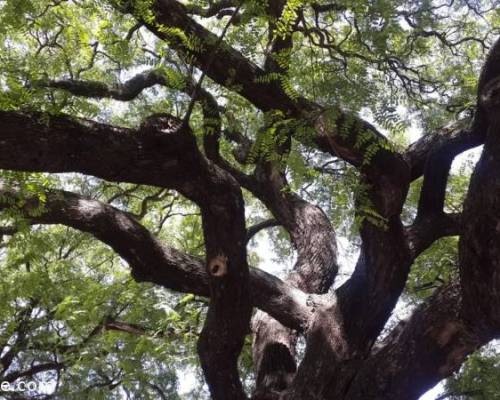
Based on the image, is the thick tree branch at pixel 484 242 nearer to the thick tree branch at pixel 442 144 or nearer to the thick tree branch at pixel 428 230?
the thick tree branch at pixel 442 144

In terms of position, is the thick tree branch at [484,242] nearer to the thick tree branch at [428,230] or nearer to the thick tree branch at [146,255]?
the thick tree branch at [428,230]

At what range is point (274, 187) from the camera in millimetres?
5441

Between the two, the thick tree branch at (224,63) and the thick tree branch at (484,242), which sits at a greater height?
the thick tree branch at (224,63)

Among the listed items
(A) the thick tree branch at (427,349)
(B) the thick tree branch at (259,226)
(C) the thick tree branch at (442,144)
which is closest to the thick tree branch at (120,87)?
(B) the thick tree branch at (259,226)

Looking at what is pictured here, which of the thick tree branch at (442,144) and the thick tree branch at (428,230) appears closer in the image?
the thick tree branch at (442,144)

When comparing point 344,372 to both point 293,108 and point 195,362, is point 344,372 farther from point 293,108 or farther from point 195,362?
point 195,362

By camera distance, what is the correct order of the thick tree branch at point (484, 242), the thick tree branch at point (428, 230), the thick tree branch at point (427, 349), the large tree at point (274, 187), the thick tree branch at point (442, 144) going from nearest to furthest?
the thick tree branch at point (484, 242), the large tree at point (274, 187), the thick tree branch at point (427, 349), the thick tree branch at point (442, 144), the thick tree branch at point (428, 230)

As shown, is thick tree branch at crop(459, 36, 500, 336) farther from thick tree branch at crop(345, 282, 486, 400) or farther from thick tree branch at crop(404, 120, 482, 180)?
thick tree branch at crop(404, 120, 482, 180)

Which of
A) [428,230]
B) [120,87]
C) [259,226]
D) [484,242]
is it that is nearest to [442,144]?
[428,230]

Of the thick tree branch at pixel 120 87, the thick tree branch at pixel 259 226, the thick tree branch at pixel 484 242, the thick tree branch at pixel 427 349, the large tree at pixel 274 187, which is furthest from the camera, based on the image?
the thick tree branch at pixel 259 226

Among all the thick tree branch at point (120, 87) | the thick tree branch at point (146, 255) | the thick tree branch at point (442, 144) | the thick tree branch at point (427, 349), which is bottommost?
the thick tree branch at point (427, 349)

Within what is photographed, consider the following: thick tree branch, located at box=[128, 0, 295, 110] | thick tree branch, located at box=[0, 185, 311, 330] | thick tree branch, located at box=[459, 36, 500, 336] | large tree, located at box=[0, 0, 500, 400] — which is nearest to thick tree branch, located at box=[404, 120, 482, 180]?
large tree, located at box=[0, 0, 500, 400]

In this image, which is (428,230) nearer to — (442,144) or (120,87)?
(442,144)

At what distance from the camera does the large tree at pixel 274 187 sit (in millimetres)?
2926
